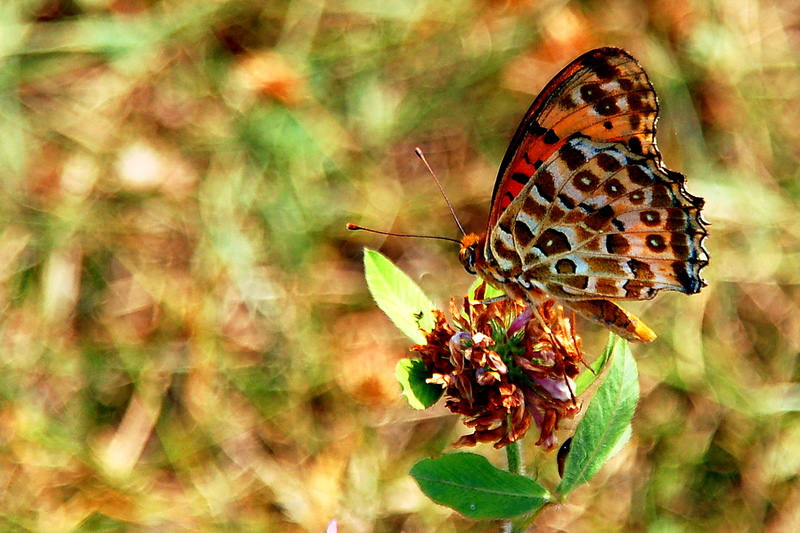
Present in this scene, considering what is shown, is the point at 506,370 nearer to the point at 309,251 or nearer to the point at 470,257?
the point at 470,257

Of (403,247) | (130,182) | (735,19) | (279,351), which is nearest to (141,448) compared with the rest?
(279,351)

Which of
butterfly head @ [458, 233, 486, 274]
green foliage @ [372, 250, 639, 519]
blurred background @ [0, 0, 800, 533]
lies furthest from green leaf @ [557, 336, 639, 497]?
blurred background @ [0, 0, 800, 533]

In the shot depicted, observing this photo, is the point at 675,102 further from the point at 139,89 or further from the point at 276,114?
the point at 139,89

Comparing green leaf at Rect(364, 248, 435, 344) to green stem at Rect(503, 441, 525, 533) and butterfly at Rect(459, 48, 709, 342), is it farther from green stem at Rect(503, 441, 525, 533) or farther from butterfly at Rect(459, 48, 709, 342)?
green stem at Rect(503, 441, 525, 533)

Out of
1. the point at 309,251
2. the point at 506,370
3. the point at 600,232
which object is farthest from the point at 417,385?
the point at 309,251

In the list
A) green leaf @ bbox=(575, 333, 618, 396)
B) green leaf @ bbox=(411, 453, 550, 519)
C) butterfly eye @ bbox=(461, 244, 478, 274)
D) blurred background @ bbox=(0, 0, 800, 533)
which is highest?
butterfly eye @ bbox=(461, 244, 478, 274)

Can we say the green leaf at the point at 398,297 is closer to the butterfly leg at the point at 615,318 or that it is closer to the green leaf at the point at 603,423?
the butterfly leg at the point at 615,318
